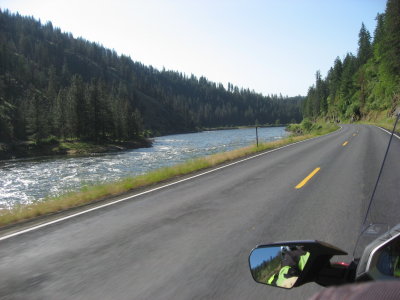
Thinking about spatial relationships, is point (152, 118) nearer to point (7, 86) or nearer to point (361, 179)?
point (7, 86)

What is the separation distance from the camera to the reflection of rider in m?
1.64

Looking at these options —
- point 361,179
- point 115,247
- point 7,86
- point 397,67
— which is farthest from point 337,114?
point 7,86

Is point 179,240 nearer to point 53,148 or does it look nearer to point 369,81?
point 53,148

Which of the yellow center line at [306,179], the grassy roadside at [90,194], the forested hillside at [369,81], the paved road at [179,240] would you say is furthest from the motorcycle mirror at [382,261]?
the forested hillside at [369,81]

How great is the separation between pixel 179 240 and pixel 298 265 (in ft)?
10.7

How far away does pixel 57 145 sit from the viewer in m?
56.6

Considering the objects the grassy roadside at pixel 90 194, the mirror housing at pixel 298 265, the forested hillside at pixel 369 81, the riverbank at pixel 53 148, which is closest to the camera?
the mirror housing at pixel 298 265

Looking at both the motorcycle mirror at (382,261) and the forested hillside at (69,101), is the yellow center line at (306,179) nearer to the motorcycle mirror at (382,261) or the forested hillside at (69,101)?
the motorcycle mirror at (382,261)

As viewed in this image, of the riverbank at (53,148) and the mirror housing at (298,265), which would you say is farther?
the riverbank at (53,148)

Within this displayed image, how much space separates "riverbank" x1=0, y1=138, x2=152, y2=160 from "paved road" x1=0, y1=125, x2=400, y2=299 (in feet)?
157

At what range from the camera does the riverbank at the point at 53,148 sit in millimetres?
49862

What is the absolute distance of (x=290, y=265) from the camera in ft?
5.47

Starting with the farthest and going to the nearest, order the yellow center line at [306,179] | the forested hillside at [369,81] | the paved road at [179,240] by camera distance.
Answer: the forested hillside at [369,81] < the yellow center line at [306,179] < the paved road at [179,240]

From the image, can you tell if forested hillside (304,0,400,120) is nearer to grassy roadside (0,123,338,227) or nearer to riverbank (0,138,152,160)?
grassy roadside (0,123,338,227)
